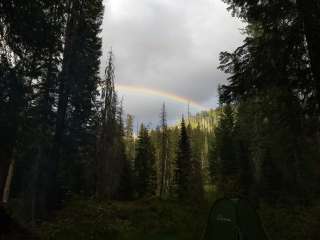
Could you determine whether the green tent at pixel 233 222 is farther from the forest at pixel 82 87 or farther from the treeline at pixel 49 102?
the treeline at pixel 49 102

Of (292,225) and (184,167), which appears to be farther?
(184,167)

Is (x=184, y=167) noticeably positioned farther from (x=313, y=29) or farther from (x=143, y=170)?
(x=313, y=29)

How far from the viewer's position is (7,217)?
884 centimetres

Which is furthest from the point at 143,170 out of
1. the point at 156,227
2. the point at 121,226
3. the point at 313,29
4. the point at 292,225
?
the point at 313,29

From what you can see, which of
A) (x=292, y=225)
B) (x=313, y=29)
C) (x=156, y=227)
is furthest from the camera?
(x=156, y=227)

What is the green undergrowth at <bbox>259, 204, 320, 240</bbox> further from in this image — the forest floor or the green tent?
the green tent

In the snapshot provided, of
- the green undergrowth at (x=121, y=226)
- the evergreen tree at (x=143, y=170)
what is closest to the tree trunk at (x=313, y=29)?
the green undergrowth at (x=121, y=226)

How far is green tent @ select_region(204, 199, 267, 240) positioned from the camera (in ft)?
27.5

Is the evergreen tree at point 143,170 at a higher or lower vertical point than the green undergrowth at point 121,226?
higher

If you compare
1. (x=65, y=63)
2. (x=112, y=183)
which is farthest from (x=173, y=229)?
(x=112, y=183)

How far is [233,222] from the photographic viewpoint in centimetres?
846

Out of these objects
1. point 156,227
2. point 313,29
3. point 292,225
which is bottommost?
point 156,227

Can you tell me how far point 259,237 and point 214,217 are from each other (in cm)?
113

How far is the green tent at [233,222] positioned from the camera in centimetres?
837
